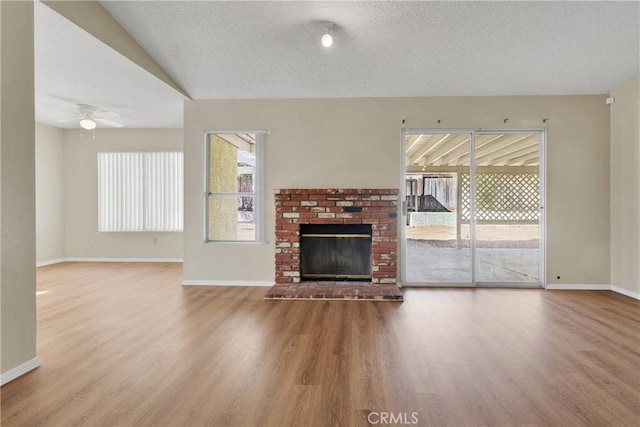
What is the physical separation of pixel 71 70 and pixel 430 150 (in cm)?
425

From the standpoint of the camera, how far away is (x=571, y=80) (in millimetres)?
3920

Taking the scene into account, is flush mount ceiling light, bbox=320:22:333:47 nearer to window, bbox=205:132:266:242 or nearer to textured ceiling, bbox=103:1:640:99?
textured ceiling, bbox=103:1:640:99

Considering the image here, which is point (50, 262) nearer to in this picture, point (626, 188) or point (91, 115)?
point (91, 115)

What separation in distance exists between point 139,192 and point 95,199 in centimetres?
89

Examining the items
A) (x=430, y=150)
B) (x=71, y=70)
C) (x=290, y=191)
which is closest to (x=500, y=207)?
(x=430, y=150)

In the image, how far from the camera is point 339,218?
4332 millimetres

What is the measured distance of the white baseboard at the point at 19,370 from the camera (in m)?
1.93

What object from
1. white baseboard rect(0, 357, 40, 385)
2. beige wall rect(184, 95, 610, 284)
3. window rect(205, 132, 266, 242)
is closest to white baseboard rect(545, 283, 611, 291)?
beige wall rect(184, 95, 610, 284)

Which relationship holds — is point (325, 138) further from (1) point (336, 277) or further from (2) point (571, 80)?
(2) point (571, 80)

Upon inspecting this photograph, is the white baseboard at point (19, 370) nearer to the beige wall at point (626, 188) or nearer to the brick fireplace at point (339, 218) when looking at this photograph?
the brick fireplace at point (339, 218)

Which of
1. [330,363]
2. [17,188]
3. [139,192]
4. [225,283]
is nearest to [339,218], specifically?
[225,283]

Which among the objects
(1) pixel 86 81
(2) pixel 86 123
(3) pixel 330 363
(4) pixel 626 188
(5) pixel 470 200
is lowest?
(3) pixel 330 363

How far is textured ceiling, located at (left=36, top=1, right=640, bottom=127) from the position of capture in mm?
2881

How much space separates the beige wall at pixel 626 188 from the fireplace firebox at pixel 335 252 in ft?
9.98
